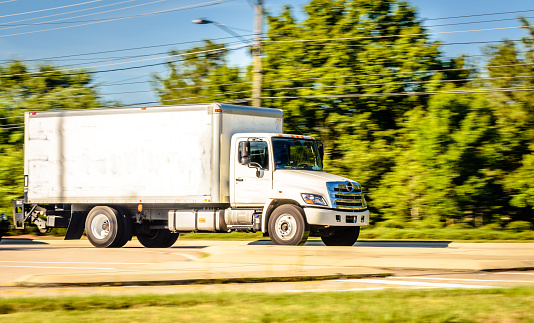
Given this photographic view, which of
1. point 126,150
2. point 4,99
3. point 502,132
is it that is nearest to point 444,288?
point 126,150

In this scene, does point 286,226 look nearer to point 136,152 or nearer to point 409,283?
point 136,152

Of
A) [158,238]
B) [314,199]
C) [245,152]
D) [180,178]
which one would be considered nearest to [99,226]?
[158,238]

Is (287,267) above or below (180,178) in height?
below

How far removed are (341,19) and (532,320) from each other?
104 feet

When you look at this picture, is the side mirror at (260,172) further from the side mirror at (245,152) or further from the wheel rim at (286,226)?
the wheel rim at (286,226)

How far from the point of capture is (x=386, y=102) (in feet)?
111

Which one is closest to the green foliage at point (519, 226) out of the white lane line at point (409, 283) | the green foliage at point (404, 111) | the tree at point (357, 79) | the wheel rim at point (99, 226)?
the green foliage at point (404, 111)

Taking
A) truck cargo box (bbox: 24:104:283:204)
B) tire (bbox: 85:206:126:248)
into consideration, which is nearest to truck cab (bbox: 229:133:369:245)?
truck cargo box (bbox: 24:104:283:204)

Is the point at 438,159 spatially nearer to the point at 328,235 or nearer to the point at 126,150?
the point at 328,235

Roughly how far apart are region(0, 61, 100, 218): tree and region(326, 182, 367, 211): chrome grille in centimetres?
1526

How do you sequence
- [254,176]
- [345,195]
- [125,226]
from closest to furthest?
1. [345,195]
2. [254,176]
3. [125,226]

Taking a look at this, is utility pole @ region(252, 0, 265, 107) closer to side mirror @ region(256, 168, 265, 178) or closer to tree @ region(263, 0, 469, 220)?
tree @ region(263, 0, 469, 220)

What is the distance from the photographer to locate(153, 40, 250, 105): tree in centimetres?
3738

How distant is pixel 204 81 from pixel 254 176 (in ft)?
77.9
